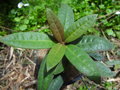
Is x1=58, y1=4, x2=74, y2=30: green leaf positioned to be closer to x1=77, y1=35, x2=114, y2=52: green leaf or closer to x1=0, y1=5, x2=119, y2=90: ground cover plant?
x1=0, y1=5, x2=119, y2=90: ground cover plant

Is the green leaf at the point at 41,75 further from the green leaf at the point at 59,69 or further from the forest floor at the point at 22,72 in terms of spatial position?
the forest floor at the point at 22,72

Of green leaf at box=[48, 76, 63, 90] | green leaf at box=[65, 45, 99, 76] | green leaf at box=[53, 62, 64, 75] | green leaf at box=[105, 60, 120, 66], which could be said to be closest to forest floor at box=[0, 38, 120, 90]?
green leaf at box=[105, 60, 120, 66]

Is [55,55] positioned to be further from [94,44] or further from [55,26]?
[94,44]

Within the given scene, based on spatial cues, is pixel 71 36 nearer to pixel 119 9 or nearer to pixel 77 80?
pixel 77 80

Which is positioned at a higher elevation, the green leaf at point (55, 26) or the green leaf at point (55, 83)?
the green leaf at point (55, 26)

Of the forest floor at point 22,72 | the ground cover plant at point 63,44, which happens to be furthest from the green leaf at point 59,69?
the forest floor at point 22,72
